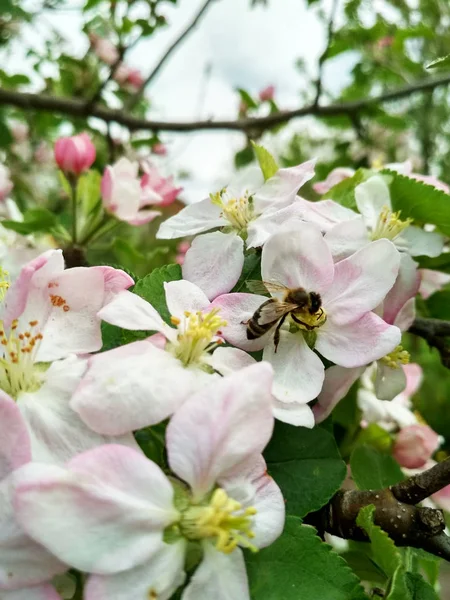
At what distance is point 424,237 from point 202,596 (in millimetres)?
572

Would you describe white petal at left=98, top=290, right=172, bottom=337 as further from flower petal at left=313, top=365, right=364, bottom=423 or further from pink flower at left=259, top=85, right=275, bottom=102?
pink flower at left=259, top=85, right=275, bottom=102

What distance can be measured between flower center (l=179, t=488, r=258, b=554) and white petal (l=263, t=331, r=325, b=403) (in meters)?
A: 0.11

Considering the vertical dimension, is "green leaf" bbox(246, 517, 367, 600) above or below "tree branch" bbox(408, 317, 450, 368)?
above

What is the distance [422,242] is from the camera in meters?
0.83

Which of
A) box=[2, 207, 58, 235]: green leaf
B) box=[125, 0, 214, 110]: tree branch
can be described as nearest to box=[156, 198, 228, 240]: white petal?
box=[2, 207, 58, 235]: green leaf

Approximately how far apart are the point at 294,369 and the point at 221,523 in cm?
18

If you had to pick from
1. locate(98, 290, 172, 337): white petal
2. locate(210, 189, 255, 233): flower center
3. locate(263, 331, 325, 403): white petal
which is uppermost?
locate(98, 290, 172, 337): white petal

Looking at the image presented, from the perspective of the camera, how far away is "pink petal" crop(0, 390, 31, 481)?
1.47 feet

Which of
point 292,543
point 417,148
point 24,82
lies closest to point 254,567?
point 292,543

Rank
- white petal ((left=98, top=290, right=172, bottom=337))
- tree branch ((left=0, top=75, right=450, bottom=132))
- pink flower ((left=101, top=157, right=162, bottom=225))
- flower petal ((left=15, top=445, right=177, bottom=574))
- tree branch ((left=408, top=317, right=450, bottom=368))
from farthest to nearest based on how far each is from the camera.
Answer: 1. tree branch ((left=0, top=75, right=450, bottom=132))
2. pink flower ((left=101, top=157, right=162, bottom=225))
3. tree branch ((left=408, top=317, right=450, bottom=368))
4. white petal ((left=98, top=290, right=172, bottom=337))
5. flower petal ((left=15, top=445, right=177, bottom=574))

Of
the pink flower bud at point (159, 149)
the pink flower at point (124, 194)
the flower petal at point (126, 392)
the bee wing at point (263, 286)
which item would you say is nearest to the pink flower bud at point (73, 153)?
the pink flower at point (124, 194)

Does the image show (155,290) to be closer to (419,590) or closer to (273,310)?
(273,310)

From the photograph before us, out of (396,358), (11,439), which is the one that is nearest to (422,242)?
(396,358)

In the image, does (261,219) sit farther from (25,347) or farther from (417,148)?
(417,148)
